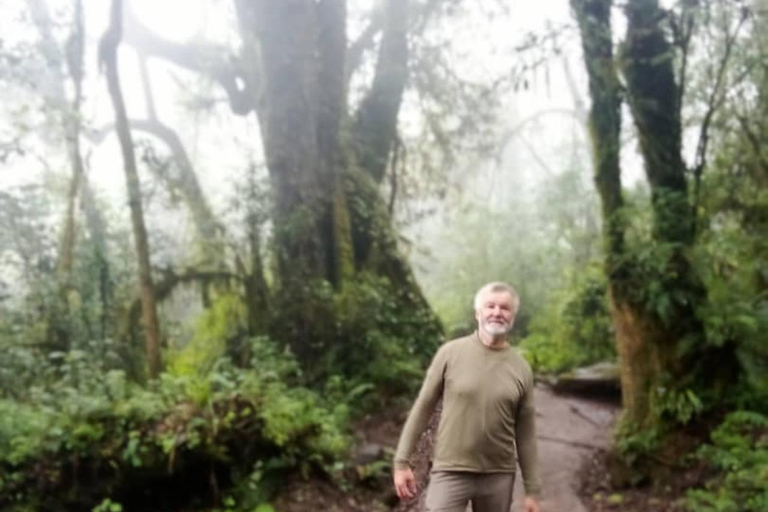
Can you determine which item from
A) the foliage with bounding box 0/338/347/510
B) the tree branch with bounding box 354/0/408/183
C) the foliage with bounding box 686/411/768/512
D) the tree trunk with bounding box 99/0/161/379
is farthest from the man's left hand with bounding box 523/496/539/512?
the tree branch with bounding box 354/0/408/183

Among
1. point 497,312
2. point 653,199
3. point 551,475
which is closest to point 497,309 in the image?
point 497,312

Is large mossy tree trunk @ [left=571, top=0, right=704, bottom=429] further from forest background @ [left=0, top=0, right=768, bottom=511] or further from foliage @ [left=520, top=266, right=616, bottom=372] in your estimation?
foliage @ [left=520, top=266, right=616, bottom=372]

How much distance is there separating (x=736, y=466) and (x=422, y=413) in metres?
4.58

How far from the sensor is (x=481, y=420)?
12.2 feet

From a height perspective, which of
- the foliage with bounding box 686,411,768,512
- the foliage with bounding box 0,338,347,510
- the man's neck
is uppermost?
the man's neck

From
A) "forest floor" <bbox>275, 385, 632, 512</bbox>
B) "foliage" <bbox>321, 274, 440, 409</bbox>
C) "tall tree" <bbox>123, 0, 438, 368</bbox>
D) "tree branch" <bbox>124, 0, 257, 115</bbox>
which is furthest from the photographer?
"tree branch" <bbox>124, 0, 257, 115</bbox>

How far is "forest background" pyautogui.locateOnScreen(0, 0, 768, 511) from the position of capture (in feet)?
24.8

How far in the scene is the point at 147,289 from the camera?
9539mm

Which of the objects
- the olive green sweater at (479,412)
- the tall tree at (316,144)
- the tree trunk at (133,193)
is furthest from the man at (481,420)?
the tall tree at (316,144)

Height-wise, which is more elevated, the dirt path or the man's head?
the man's head

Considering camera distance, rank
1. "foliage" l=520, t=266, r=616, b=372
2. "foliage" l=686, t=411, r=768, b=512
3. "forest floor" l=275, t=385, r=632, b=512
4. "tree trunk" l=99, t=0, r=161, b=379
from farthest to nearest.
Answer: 1. "foliage" l=520, t=266, r=616, b=372
2. "tree trunk" l=99, t=0, r=161, b=379
3. "forest floor" l=275, t=385, r=632, b=512
4. "foliage" l=686, t=411, r=768, b=512

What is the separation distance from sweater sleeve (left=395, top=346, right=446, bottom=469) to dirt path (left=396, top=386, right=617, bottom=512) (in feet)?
2.84

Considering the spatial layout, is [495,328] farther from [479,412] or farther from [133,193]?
[133,193]

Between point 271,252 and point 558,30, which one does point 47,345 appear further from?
point 558,30
